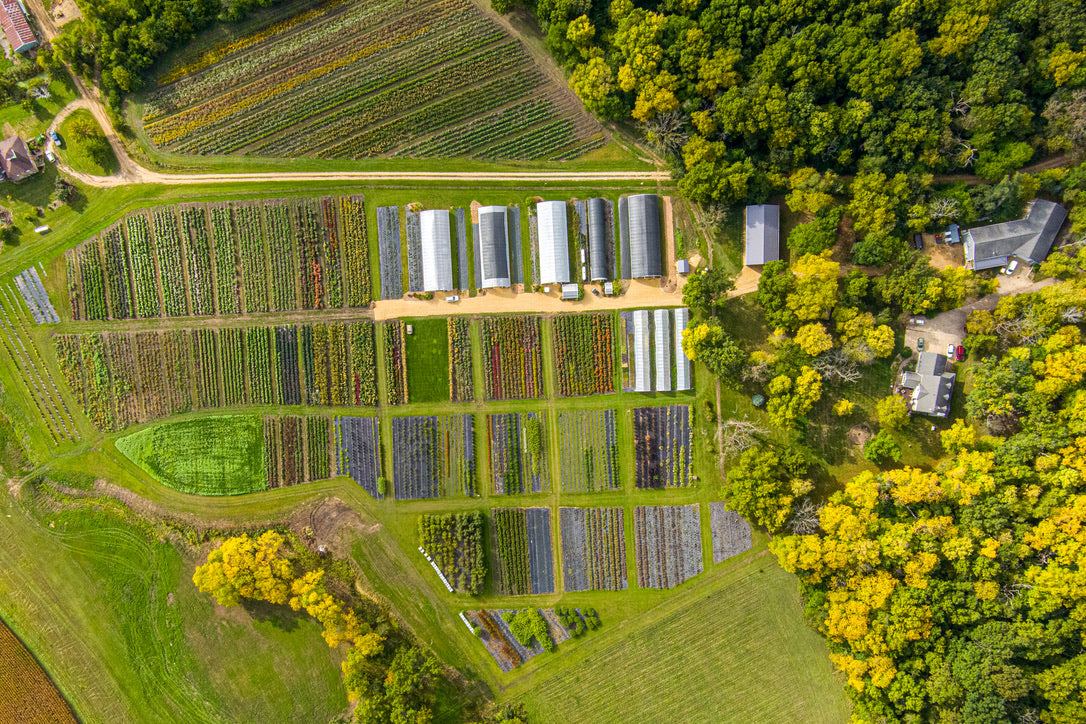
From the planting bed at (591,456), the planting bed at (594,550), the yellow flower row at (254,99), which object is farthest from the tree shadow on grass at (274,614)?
the yellow flower row at (254,99)

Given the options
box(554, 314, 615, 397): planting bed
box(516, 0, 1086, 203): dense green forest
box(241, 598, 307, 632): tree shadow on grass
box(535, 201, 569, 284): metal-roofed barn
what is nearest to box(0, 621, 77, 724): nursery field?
box(241, 598, 307, 632): tree shadow on grass

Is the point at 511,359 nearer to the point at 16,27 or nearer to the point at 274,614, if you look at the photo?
the point at 274,614

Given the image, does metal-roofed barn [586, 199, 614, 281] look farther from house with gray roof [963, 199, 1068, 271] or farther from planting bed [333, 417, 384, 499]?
house with gray roof [963, 199, 1068, 271]

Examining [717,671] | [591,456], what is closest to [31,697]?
[591,456]

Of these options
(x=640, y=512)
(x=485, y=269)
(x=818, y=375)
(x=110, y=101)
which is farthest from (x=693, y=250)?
(x=110, y=101)

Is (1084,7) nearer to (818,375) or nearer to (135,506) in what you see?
(818,375)

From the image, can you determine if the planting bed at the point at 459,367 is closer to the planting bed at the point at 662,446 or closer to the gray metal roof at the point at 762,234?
the planting bed at the point at 662,446
